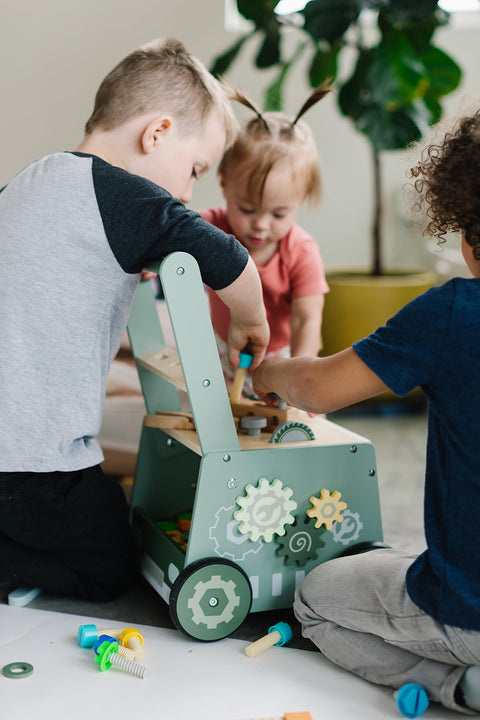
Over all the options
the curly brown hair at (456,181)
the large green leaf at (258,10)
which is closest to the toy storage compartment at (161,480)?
the curly brown hair at (456,181)

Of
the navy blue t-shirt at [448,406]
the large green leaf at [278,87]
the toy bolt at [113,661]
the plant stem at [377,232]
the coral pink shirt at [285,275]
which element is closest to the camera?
the navy blue t-shirt at [448,406]

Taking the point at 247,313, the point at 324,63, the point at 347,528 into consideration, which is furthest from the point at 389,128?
the point at 347,528

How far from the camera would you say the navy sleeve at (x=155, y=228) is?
89cm

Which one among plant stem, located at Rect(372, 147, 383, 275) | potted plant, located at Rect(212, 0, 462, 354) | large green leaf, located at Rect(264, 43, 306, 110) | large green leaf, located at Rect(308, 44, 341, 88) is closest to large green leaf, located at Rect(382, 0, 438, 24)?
potted plant, located at Rect(212, 0, 462, 354)

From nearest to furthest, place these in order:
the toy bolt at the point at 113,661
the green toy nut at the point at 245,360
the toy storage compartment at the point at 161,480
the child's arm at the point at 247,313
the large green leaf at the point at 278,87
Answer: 1. the toy bolt at the point at 113,661
2. the child's arm at the point at 247,313
3. the green toy nut at the point at 245,360
4. the toy storage compartment at the point at 161,480
5. the large green leaf at the point at 278,87

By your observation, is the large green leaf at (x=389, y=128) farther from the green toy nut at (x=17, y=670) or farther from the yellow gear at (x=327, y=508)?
the green toy nut at (x=17, y=670)

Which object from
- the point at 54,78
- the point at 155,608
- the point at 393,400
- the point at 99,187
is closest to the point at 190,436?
the point at 155,608

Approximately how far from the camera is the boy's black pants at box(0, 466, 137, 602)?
98 centimetres

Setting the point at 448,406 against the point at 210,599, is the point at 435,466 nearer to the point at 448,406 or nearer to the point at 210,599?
the point at 448,406

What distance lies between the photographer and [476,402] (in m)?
0.74

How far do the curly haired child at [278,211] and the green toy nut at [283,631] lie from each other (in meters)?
0.55

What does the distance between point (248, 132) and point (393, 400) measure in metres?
1.05

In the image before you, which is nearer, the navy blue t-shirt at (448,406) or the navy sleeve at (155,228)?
the navy blue t-shirt at (448,406)

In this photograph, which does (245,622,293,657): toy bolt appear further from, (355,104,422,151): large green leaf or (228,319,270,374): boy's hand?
(355,104,422,151): large green leaf
